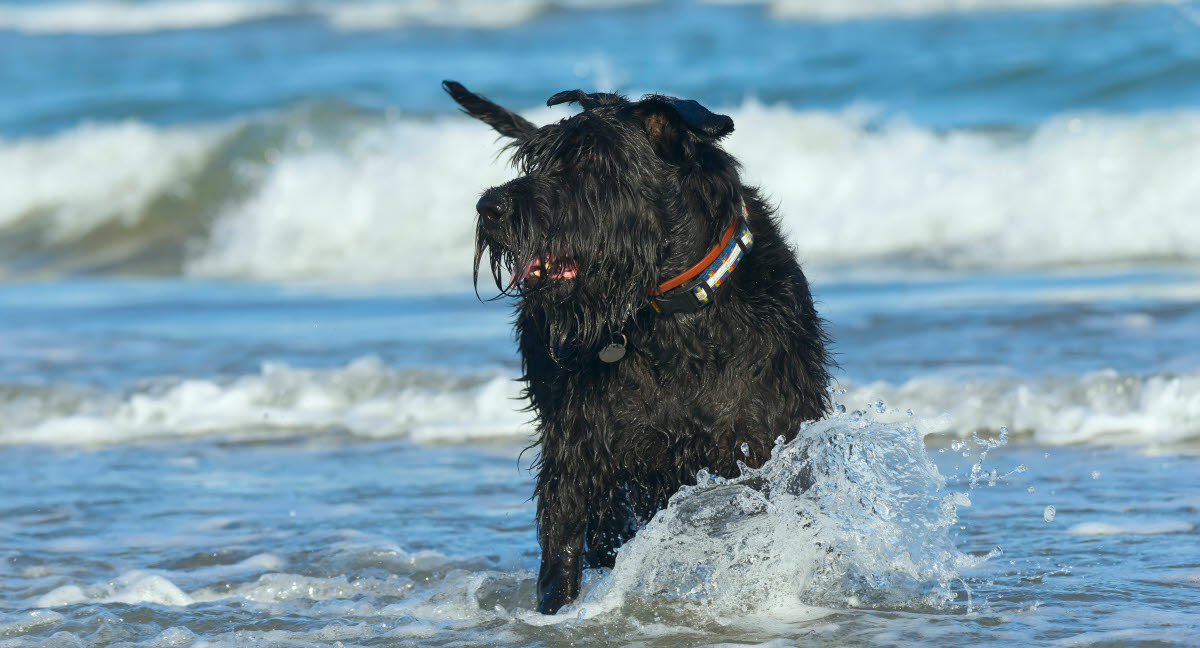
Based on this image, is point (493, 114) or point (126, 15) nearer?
point (493, 114)

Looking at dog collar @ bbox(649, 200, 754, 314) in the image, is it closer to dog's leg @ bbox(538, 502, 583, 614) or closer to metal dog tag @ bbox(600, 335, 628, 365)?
metal dog tag @ bbox(600, 335, 628, 365)

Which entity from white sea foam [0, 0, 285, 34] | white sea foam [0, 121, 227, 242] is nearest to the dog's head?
white sea foam [0, 121, 227, 242]

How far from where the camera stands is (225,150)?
16.8 meters

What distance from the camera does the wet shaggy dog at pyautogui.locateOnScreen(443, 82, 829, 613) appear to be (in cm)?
356

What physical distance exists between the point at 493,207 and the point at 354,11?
2466cm

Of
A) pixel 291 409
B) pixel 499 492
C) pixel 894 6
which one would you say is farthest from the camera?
pixel 894 6

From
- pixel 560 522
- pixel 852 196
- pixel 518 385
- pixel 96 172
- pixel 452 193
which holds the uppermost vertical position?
pixel 96 172

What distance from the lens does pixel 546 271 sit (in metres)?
3.53

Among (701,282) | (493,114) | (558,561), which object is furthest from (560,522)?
(493,114)

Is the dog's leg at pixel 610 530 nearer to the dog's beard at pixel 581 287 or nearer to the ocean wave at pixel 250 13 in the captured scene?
the dog's beard at pixel 581 287

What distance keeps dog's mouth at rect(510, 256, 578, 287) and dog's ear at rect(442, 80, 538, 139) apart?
792mm

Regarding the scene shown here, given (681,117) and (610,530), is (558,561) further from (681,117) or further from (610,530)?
(681,117)

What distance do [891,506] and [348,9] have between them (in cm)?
2482

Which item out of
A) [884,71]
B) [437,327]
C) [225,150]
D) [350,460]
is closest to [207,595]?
[350,460]
